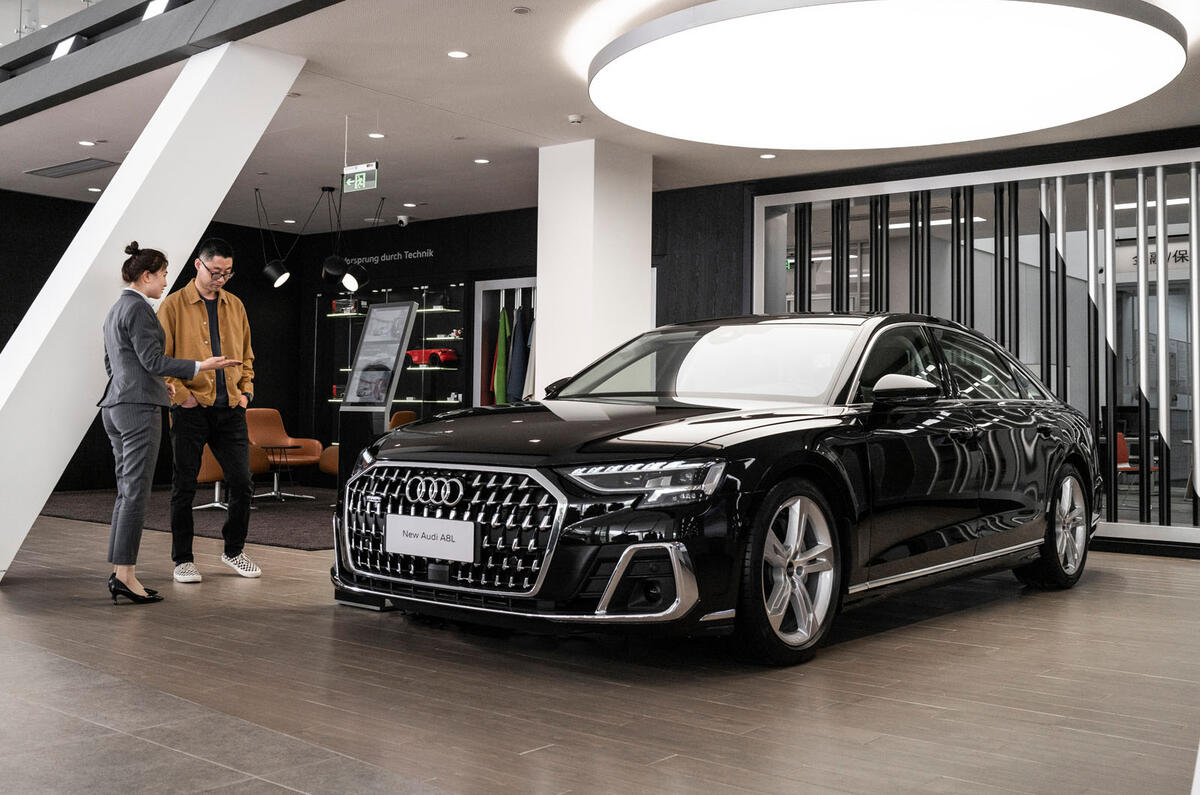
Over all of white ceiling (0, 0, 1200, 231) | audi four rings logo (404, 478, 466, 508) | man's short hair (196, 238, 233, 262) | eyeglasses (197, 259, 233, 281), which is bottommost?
audi four rings logo (404, 478, 466, 508)

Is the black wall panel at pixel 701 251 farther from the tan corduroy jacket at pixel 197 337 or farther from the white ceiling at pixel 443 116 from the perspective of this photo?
the tan corduroy jacket at pixel 197 337

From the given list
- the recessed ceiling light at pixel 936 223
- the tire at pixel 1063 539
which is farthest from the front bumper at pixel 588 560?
the recessed ceiling light at pixel 936 223

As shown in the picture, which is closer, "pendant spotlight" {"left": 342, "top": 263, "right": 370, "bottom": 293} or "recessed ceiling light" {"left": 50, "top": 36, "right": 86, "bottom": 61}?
"recessed ceiling light" {"left": 50, "top": 36, "right": 86, "bottom": 61}

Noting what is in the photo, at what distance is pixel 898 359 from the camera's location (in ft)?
14.3

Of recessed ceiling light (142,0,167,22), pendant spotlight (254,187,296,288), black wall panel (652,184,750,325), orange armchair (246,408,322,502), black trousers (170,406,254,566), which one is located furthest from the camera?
pendant spotlight (254,187,296,288)

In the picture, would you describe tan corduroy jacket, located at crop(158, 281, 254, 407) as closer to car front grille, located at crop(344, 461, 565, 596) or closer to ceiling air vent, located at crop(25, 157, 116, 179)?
car front grille, located at crop(344, 461, 565, 596)

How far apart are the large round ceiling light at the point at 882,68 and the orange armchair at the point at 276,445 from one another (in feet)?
17.7

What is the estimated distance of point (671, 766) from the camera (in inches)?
102

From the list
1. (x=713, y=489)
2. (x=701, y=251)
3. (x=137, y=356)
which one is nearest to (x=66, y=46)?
(x=137, y=356)

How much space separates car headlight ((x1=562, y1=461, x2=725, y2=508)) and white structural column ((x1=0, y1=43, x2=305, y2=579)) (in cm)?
350

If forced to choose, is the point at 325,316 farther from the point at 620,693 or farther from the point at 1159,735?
the point at 1159,735

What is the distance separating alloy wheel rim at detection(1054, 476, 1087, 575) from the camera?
534cm

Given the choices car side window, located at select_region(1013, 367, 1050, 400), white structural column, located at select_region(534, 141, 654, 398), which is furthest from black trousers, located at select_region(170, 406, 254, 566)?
car side window, located at select_region(1013, 367, 1050, 400)

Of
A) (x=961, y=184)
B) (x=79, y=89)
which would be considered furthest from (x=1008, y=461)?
(x=79, y=89)
